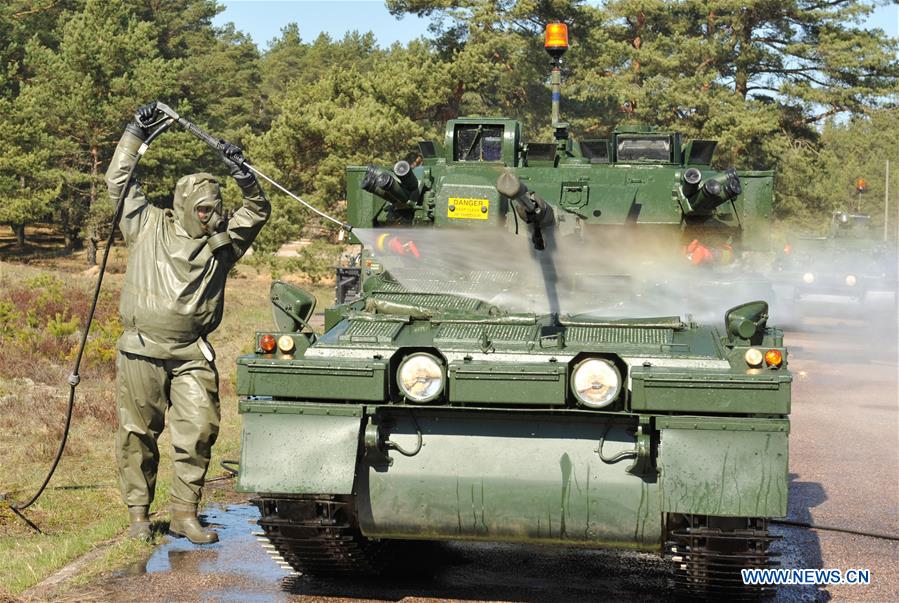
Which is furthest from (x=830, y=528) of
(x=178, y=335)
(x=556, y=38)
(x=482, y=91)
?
(x=482, y=91)

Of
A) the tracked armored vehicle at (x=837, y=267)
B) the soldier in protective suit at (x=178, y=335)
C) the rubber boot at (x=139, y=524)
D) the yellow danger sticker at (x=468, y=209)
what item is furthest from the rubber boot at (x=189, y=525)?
the tracked armored vehicle at (x=837, y=267)

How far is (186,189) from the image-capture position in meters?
7.41

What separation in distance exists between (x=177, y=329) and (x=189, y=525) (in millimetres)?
1158

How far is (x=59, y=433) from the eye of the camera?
1085cm

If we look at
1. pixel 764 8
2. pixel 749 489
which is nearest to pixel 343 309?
pixel 749 489

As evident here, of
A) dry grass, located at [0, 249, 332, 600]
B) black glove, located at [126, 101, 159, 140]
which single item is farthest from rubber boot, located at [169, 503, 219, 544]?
black glove, located at [126, 101, 159, 140]

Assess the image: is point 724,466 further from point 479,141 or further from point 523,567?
point 479,141

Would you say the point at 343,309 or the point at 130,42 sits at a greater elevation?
the point at 130,42

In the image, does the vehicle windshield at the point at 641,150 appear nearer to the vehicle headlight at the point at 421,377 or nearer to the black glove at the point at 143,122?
the black glove at the point at 143,122

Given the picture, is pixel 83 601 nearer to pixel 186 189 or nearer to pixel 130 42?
pixel 186 189

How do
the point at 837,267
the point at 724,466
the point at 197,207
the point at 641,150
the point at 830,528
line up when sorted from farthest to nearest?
the point at 837,267 → the point at 641,150 → the point at 830,528 → the point at 197,207 → the point at 724,466

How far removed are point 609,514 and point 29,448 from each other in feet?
A: 19.8

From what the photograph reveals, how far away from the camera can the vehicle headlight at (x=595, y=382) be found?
19.3 ft

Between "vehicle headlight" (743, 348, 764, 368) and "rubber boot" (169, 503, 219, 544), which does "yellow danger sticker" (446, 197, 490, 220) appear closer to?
"rubber boot" (169, 503, 219, 544)
